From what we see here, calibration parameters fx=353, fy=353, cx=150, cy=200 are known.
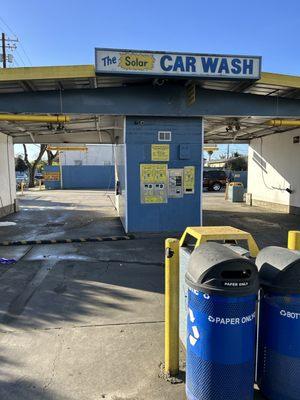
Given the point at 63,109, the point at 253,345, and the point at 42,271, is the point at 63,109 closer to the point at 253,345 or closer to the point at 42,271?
the point at 42,271

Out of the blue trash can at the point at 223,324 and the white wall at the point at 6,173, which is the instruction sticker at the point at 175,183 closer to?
the blue trash can at the point at 223,324

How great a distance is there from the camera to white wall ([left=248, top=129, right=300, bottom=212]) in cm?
1314

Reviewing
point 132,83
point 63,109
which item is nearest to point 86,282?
point 63,109

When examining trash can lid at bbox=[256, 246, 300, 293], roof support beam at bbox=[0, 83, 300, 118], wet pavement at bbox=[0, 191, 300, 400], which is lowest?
wet pavement at bbox=[0, 191, 300, 400]

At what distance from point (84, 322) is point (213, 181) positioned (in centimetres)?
2689

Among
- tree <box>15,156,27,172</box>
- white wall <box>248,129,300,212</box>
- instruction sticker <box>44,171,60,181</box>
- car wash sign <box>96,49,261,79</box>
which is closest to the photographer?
car wash sign <box>96,49,261,79</box>

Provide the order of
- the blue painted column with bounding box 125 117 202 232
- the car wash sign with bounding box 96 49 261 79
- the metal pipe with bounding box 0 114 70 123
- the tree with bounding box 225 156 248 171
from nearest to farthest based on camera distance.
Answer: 1. the car wash sign with bounding box 96 49 261 79
2. the metal pipe with bounding box 0 114 70 123
3. the blue painted column with bounding box 125 117 202 232
4. the tree with bounding box 225 156 248 171

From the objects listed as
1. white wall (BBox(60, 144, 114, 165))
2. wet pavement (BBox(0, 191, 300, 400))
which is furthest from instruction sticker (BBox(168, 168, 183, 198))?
white wall (BBox(60, 144, 114, 165))

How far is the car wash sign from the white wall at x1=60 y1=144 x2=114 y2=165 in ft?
99.0

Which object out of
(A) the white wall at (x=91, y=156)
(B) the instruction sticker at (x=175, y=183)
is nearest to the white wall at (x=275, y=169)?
(B) the instruction sticker at (x=175, y=183)

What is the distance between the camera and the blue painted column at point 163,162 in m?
8.81

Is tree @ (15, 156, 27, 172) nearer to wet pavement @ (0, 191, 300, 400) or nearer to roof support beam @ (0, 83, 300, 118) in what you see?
roof support beam @ (0, 83, 300, 118)

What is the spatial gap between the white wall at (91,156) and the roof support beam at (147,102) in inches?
1140

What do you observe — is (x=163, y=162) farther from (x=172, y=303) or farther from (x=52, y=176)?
(x=52, y=176)
